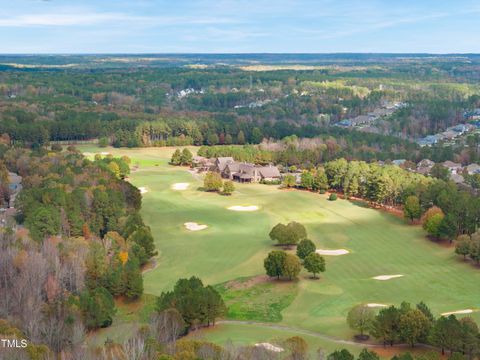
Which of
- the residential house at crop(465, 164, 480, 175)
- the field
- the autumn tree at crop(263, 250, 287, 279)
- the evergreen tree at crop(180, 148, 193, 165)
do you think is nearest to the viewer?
the field

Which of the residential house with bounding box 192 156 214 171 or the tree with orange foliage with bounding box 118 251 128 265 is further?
the residential house with bounding box 192 156 214 171

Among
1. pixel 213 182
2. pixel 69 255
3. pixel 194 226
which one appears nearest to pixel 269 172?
pixel 213 182

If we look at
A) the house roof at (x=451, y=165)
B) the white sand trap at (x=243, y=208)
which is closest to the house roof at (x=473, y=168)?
the house roof at (x=451, y=165)

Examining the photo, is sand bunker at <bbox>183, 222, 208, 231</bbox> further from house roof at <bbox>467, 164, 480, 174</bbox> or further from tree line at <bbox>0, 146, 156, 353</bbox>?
house roof at <bbox>467, 164, 480, 174</bbox>

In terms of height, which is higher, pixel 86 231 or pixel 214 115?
pixel 214 115

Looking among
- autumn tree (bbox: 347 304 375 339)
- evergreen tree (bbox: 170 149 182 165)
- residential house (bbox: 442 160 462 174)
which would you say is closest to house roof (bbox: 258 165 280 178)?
evergreen tree (bbox: 170 149 182 165)

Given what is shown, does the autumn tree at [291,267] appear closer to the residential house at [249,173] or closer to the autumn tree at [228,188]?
the autumn tree at [228,188]

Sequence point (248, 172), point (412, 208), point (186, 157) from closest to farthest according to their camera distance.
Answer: point (412, 208) → point (248, 172) → point (186, 157)

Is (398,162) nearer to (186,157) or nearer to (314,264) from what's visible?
(186,157)
